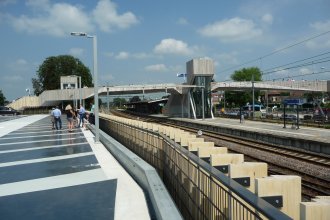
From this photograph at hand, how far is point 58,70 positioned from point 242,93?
52347 millimetres

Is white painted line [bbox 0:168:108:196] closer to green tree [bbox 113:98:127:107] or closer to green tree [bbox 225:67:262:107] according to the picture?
green tree [bbox 225:67:262:107]

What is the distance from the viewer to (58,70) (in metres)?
105

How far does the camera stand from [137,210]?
20.7ft

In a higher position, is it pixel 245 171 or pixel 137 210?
pixel 245 171

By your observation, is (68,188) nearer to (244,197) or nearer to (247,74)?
(244,197)

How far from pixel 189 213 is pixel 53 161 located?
6.75 m

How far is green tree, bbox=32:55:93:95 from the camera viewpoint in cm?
10425

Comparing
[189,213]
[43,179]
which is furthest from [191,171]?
[43,179]

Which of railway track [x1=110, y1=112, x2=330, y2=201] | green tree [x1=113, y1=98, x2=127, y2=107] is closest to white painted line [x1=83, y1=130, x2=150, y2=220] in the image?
railway track [x1=110, y1=112, x2=330, y2=201]

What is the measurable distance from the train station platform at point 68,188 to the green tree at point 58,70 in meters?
94.7

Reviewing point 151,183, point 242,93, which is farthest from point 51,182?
point 242,93

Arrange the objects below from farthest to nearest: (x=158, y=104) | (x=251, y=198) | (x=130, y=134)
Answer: (x=158, y=104) → (x=130, y=134) → (x=251, y=198)

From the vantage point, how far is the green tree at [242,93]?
11619 cm

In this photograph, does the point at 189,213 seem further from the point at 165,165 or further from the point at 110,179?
the point at 110,179
